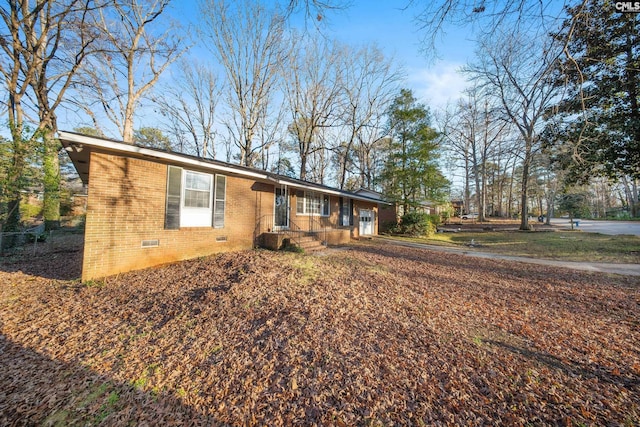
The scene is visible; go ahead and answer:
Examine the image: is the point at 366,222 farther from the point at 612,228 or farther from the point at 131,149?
the point at 612,228

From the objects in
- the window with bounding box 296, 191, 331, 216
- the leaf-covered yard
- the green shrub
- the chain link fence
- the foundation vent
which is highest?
the window with bounding box 296, 191, 331, 216

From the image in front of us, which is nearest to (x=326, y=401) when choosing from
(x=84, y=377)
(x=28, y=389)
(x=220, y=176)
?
(x=84, y=377)

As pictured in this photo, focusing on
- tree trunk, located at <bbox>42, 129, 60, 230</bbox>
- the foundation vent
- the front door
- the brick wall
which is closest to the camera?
the brick wall

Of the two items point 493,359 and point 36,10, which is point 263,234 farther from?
point 36,10

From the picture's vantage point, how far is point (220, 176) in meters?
7.95

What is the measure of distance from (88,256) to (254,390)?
5.61 m

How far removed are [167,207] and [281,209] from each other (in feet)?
15.6

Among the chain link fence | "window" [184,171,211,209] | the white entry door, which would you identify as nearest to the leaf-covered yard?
"window" [184,171,211,209]

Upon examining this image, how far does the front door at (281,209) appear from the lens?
34.2 feet

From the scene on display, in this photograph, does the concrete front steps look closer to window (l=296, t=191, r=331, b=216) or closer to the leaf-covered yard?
window (l=296, t=191, r=331, b=216)

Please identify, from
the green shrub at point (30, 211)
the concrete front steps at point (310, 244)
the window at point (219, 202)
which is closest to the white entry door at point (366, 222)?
the concrete front steps at point (310, 244)

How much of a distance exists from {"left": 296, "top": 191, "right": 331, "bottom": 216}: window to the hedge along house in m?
0.92

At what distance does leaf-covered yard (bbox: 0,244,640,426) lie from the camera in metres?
2.15

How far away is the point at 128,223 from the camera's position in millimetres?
5938
